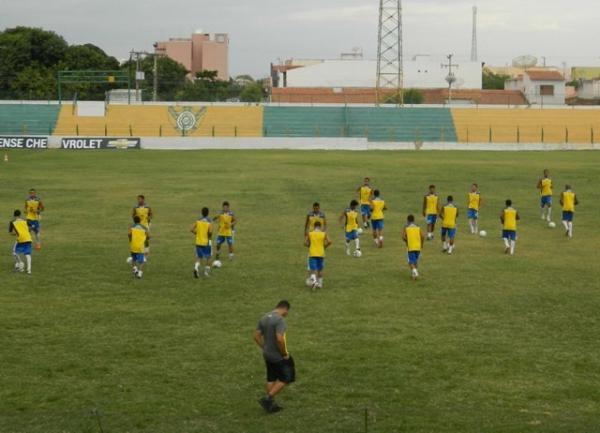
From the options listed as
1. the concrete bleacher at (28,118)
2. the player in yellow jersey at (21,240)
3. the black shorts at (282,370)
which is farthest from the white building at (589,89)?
the black shorts at (282,370)

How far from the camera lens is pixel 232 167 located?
56.8 metres

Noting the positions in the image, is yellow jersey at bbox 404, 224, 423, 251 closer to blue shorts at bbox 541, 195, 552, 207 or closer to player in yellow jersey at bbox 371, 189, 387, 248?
player in yellow jersey at bbox 371, 189, 387, 248

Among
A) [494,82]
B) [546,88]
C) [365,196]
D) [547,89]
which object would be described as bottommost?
[365,196]

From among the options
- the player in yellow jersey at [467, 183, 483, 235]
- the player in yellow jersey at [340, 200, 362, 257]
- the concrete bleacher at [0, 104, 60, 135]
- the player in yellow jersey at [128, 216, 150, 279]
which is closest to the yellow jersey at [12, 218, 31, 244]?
the player in yellow jersey at [128, 216, 150, 279]

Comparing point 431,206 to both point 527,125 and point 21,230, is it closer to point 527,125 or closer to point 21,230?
point 21,230

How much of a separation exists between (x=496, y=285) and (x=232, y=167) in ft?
115

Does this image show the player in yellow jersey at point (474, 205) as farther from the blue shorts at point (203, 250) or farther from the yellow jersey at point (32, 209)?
the yellow jersey at point (32, 209)

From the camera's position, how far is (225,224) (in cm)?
2586

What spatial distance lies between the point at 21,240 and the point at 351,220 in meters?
9.07

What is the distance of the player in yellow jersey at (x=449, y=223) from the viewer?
1088 inches

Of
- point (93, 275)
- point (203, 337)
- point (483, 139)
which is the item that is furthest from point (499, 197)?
point (483, 139)

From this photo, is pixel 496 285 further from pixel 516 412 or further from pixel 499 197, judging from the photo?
pixel 499 197

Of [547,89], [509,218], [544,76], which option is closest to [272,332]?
[509,218]

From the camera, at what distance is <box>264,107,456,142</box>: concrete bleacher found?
82.2 metres
